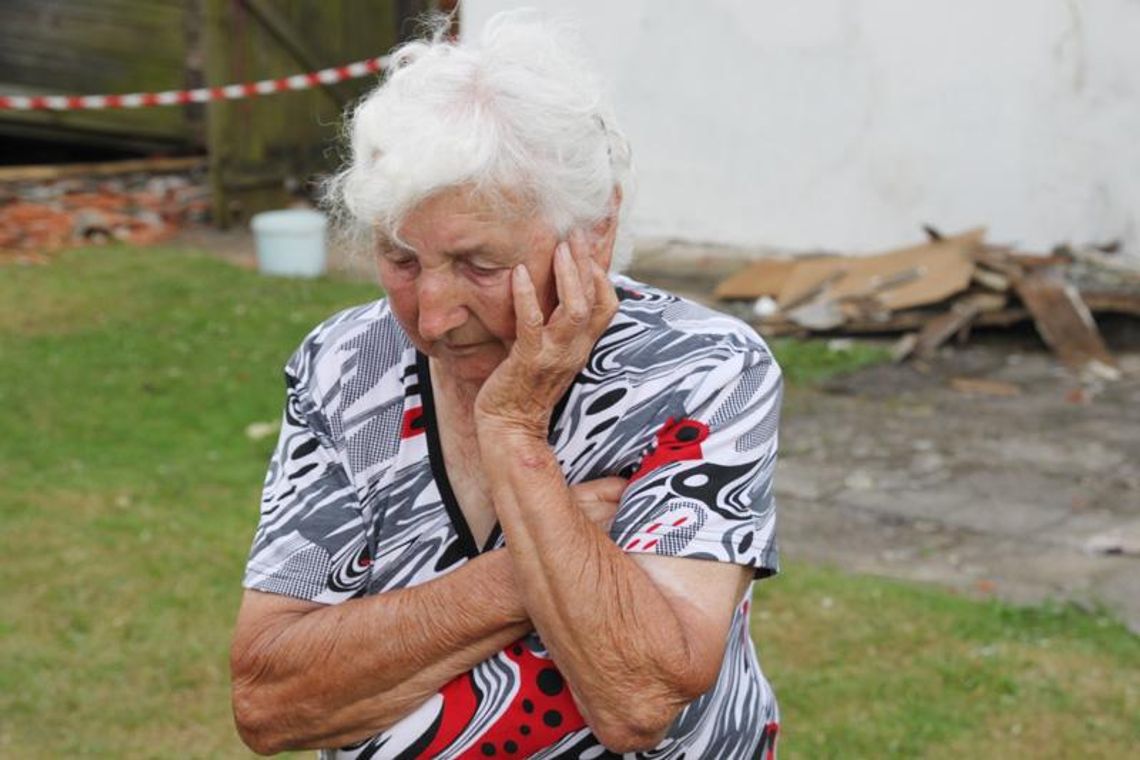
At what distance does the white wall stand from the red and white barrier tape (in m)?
1.49

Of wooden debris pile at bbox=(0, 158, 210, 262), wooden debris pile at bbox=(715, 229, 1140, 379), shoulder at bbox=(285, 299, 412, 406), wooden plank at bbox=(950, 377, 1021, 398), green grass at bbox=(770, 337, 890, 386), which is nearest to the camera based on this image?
shoulder at bbox=(285, 299, 412, 406)

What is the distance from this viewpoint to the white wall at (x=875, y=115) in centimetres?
963

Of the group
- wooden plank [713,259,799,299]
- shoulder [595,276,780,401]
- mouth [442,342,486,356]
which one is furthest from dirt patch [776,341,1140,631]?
mouth [442,342,486,356]

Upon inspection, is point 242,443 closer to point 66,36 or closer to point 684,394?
point 684,394

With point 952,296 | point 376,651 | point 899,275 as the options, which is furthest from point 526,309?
point 899,275

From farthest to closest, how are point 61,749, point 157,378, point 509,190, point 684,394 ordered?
point 157,378 < point 61,749 < point 684,394 < point 509,190

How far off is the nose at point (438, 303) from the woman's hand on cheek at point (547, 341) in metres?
0.08

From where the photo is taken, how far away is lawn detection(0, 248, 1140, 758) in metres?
4.59

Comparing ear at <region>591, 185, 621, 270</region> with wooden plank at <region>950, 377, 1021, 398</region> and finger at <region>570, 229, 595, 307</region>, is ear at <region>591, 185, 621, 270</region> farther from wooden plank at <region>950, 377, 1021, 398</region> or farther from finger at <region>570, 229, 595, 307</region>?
wooden plank at <region>950, 377, 1021, 398</region>

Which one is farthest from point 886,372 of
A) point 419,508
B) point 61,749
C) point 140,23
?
point 140,23

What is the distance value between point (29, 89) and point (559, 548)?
12.1 m

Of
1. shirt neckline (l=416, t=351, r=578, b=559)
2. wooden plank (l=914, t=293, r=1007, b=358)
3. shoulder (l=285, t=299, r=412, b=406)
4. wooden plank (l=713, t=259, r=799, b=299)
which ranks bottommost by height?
wooden plank (l=713, t=259, r=799, b=299)

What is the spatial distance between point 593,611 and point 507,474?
21 cm

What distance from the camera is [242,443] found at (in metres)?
7.18
